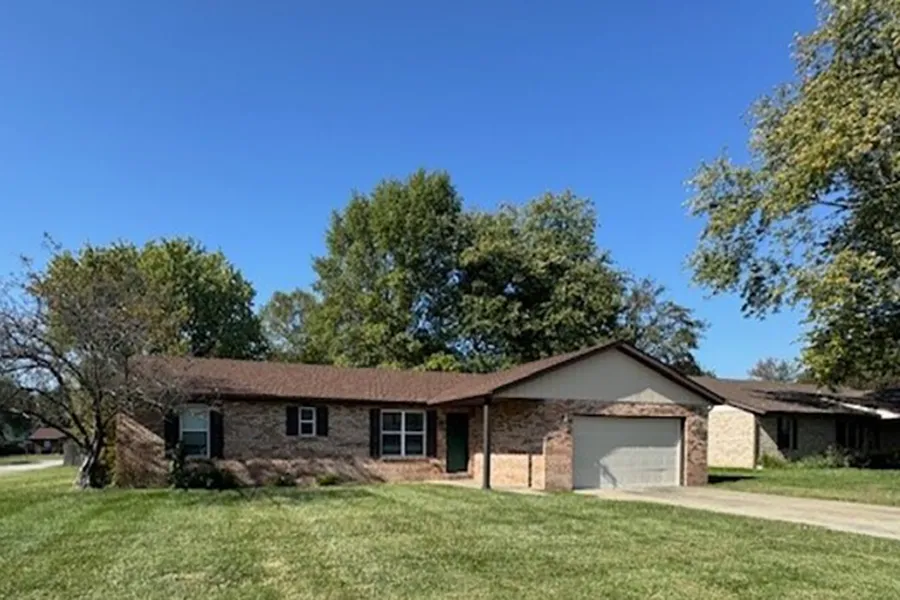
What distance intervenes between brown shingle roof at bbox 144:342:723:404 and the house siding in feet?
29.9

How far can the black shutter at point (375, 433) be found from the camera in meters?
21.8

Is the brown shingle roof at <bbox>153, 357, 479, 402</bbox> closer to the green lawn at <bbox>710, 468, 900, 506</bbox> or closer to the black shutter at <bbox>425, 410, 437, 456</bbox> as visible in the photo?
the black shutter at <bbox>425, 410, 437, 456</bbox>

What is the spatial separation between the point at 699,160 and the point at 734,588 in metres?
20.8

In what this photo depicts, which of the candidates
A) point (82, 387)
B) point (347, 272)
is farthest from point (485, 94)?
point (347, 272)

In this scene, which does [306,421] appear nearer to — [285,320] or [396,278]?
[396,278]

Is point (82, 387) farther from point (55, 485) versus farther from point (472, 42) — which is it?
point (472, 42)

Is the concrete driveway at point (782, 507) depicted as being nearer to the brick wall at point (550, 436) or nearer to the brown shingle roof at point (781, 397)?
the brick wall at point (550, 436)

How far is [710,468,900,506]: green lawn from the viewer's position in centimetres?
1794

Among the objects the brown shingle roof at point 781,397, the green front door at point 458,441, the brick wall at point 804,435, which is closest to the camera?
the green front door at point 458,441

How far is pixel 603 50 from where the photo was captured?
18484mm

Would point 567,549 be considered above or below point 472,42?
below

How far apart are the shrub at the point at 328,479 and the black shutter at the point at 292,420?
137 centimetres

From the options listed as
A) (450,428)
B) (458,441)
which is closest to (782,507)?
(458,441)

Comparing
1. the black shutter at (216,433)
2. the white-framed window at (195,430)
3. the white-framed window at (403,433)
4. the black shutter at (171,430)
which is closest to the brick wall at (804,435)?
the white-framed window at (403,433)
